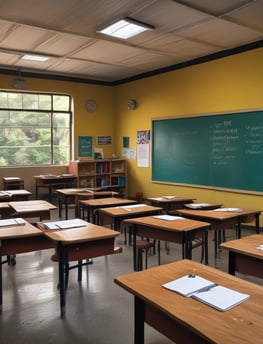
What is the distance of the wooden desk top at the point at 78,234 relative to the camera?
2.61 meters

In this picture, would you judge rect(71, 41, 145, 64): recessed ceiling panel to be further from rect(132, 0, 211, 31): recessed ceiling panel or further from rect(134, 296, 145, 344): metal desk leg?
rect(134, 296, 145, 344): metal desk leg

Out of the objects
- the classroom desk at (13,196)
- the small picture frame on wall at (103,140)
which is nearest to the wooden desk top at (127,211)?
the classroom desk at (13,196)

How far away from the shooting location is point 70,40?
213 inches

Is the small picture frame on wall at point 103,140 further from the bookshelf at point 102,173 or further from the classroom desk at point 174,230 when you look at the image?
the classroom desk at point 174,230

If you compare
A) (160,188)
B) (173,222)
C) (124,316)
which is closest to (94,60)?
(160,188)

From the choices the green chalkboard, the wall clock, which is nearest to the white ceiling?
the wall clock

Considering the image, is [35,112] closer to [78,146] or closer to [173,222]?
[78,146]

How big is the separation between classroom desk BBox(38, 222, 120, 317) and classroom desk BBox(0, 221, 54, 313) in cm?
10

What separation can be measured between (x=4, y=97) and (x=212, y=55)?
15.0 feet

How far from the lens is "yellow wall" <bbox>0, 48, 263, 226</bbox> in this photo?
18.7ft

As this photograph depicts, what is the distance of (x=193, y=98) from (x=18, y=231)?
15.8 ft

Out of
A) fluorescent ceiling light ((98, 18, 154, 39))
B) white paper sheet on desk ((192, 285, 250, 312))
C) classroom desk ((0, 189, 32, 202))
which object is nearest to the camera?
white paper sheet on desk ((192, 285, 250, 312))

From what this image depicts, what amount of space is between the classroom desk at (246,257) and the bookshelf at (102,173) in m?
5.56

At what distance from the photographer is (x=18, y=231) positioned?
2816mm
